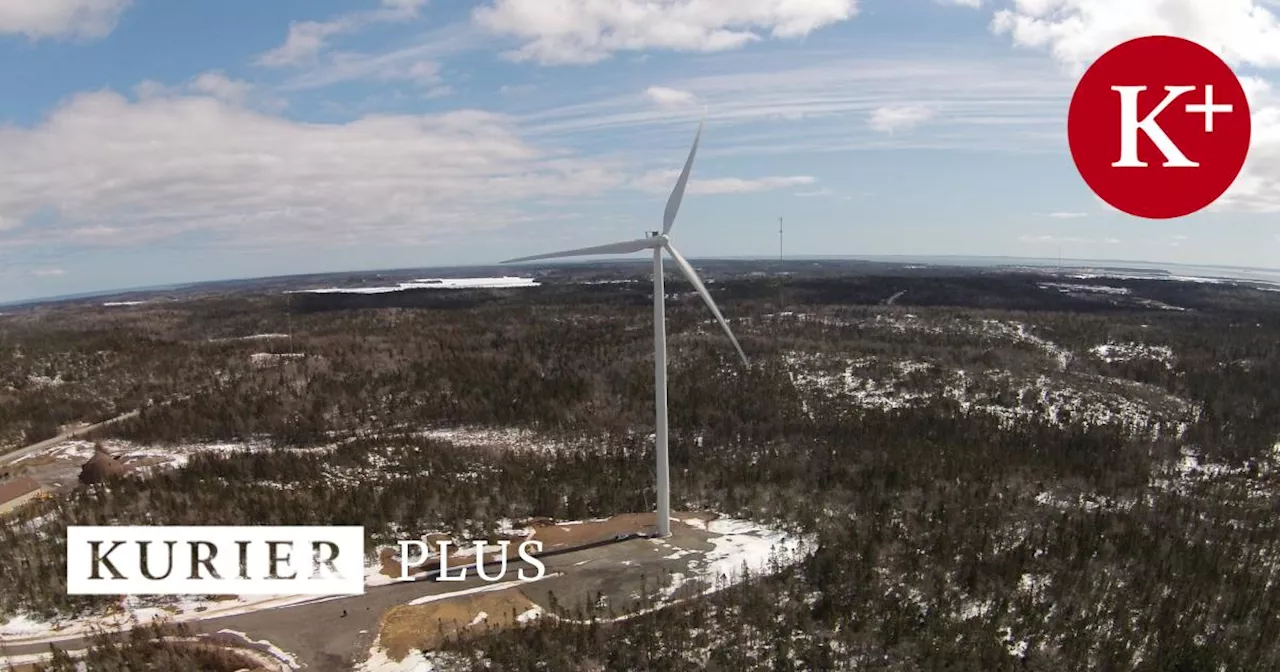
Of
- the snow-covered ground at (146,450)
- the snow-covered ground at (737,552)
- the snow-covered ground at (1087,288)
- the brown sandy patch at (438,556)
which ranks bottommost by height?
the snow-covered ground at (737,552)

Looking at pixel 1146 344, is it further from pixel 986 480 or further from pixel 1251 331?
pixel 986 480

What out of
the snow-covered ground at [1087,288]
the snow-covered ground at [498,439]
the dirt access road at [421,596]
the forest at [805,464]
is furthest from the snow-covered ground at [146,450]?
the snow-covered ground at [1087,288]

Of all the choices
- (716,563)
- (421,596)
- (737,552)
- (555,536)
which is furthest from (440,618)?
(737,552)

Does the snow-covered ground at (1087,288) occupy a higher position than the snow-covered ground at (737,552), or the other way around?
the snow-covered ground at (1087,288)

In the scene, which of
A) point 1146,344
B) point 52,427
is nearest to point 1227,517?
point 1146,344

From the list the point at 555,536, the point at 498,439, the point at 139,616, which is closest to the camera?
the point at 139,616

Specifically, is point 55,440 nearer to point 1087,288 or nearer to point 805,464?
point 805,464

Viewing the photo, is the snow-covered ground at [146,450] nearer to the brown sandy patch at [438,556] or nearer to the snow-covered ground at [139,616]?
the snow-covered ground at [139,616]

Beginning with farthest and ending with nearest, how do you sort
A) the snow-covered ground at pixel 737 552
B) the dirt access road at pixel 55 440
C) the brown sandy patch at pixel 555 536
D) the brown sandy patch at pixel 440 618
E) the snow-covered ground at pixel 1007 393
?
the snow-covered ground at pixel 1007 393, the dirt access road at pixel 55 440, the brown sandy patch at pixel 555 536, the snow-covered ground at pixel 737 552, the brown sandy patch at pixel 440 618
